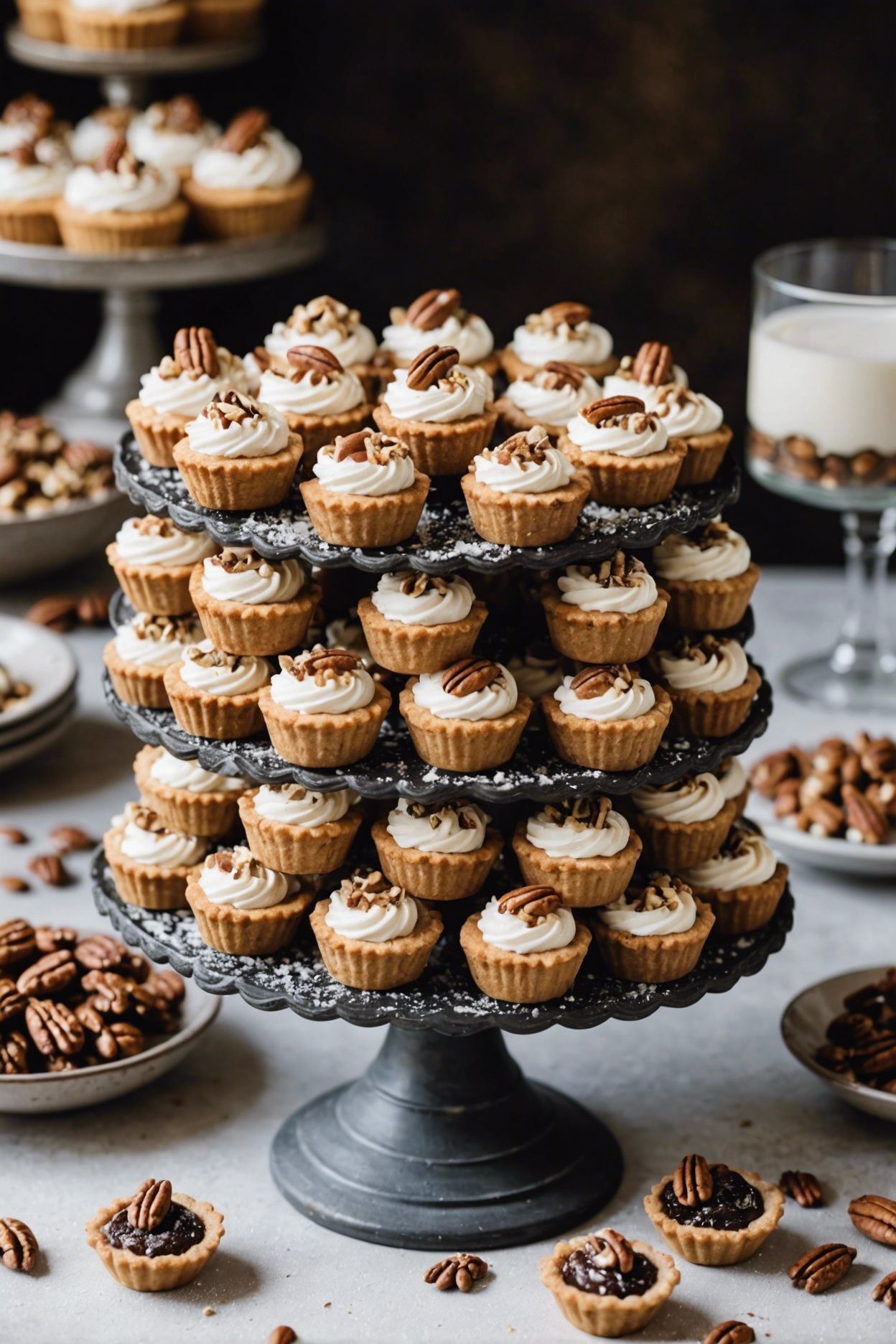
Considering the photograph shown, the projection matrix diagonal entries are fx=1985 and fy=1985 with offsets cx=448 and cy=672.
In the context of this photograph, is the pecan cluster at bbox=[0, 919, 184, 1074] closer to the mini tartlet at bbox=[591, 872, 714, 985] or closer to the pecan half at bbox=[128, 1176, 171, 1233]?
the pecan half at bbox=[128, 1176, 171, 1233]

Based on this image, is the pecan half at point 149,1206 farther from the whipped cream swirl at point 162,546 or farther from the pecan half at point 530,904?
the whipped cream swirl at point 162,546

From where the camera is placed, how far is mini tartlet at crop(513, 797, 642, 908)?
1.80 meters

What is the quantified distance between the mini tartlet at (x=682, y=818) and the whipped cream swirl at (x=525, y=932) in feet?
0.58

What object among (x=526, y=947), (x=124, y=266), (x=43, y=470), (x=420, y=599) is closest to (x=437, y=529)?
(x=420, y=599)

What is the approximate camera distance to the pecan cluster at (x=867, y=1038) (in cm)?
205

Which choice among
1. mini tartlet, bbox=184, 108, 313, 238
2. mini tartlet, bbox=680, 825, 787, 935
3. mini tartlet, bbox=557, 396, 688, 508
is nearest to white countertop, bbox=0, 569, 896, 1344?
mini tartlet, bbox=680, 825, 787, 935

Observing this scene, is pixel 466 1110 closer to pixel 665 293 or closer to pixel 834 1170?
pixel 834 1170

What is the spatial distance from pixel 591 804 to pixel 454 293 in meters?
0.58

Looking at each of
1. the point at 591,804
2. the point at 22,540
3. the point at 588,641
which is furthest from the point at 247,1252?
the point at 22,540

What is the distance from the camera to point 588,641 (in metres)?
1.80

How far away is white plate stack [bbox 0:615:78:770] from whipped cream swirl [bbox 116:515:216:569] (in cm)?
78

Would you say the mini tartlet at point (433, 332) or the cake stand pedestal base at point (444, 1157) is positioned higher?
the mini tartlet at point (433, 332)

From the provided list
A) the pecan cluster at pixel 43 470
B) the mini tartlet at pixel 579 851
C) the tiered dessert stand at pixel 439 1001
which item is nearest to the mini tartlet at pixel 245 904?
the tiered dessert stand at pixel 439 1001

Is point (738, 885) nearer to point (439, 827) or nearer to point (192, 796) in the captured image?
point (439, 827)
